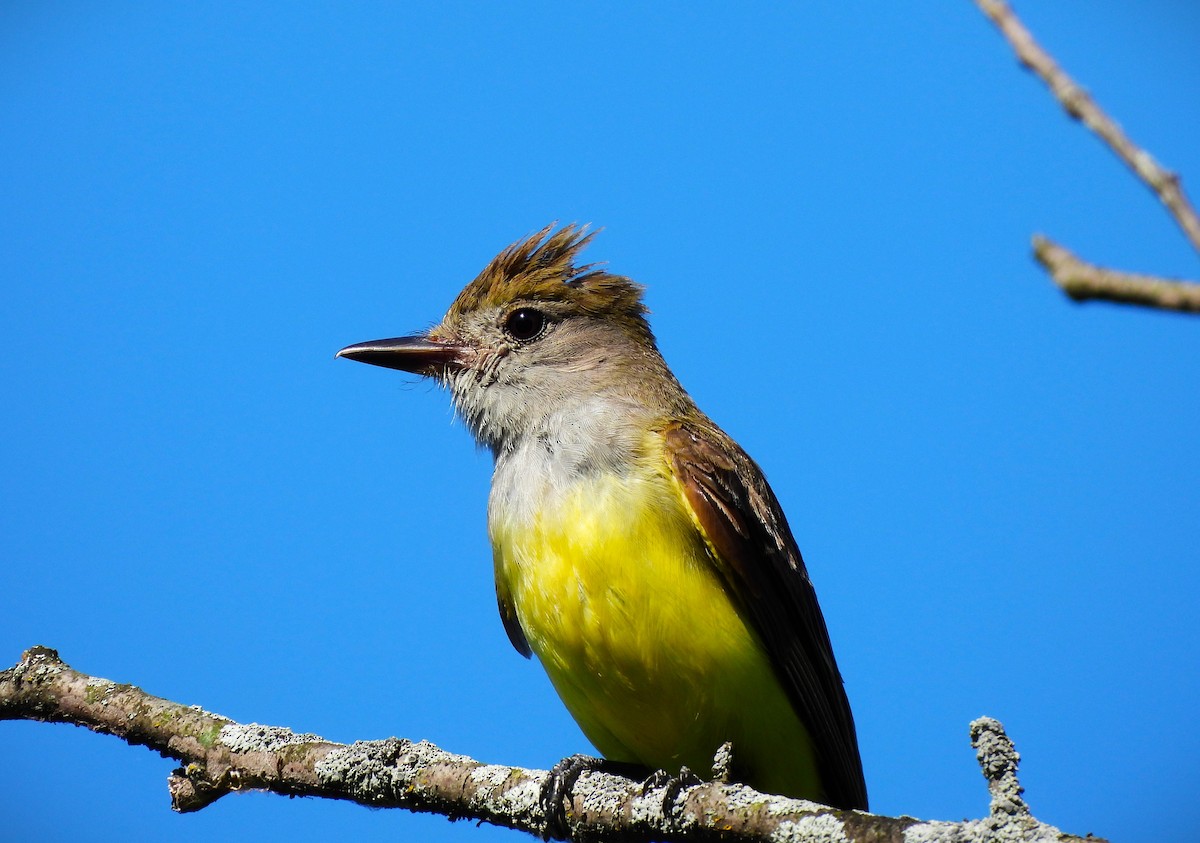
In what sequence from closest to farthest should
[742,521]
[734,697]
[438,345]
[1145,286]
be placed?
[1145,286] → [734,697] → [742,521] → [438,345]

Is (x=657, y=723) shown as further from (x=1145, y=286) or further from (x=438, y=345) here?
(x=1145, y=286)

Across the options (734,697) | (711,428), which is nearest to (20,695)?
(734,697)

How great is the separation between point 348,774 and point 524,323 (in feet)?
10.0

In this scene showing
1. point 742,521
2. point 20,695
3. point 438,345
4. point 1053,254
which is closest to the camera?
point 1053,254

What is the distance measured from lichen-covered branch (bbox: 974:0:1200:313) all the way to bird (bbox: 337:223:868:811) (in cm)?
374

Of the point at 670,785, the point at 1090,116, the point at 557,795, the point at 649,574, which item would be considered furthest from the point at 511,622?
the point at 1090,116

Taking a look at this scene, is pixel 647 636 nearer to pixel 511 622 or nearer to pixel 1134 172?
pixel 511 622

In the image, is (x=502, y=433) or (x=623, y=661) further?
(x=502, y=433)

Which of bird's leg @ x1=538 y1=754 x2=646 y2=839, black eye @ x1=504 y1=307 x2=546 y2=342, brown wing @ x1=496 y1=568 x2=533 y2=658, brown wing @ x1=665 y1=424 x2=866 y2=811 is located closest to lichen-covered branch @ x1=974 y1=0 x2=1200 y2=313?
bird's leg @ x1=538 y1=754 x2=646 y2=839

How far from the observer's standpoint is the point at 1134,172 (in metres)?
1.55

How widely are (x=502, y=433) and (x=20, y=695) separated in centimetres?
274

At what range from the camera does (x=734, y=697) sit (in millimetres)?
5355

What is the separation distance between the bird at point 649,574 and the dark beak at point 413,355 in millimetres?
30

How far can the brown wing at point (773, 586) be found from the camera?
18.4 feet
